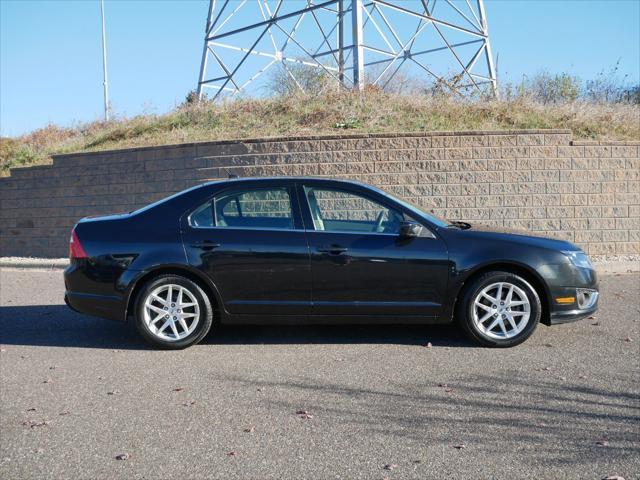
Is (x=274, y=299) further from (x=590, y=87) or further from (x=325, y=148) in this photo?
(x=590, y=87)

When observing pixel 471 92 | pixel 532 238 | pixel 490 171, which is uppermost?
pixel 471 92

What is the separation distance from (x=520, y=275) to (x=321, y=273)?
6.26ft

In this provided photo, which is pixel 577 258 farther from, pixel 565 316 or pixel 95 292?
pixel 95 292

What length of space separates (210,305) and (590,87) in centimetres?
1491

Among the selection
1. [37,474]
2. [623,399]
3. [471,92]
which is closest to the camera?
[37,474]

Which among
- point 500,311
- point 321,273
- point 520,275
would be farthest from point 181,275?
point 520,275

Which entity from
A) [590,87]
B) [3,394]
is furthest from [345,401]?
[590,87]

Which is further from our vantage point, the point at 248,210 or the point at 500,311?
the point at 248,210

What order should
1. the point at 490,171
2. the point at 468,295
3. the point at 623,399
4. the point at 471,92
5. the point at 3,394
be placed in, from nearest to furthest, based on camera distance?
1. the point at 623,399
2. the point at 3,394
3. the point at 468,295
4. the point at 490,171
5. the point at 471,92

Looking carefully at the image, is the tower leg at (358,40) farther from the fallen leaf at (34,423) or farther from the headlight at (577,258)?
the fallen leaf at (34,423)

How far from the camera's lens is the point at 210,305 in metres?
6.40

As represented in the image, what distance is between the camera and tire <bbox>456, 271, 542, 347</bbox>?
6.25 meters

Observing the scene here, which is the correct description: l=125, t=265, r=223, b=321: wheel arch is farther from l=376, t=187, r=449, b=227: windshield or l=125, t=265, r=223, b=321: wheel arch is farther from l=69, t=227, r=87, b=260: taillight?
l=376, t=187, r=449, b=227: windshield

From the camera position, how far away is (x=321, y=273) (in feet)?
20.7
